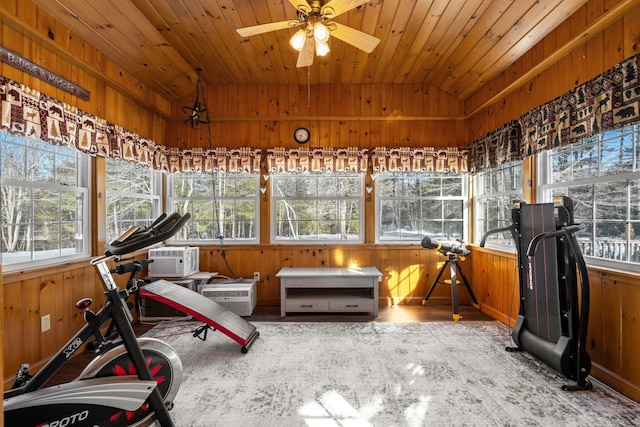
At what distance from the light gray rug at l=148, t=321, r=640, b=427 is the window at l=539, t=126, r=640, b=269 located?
1.02 m

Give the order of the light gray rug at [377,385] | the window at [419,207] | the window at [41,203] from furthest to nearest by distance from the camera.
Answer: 1. the window at [419,207]
2. the window at [41,203]
3. the light gray rug at [377,385]

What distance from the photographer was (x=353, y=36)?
8.32 ft

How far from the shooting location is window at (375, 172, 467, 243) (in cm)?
464

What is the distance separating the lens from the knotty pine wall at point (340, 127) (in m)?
2.41

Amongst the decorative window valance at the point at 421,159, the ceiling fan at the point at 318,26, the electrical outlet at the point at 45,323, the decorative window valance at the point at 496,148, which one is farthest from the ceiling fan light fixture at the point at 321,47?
the electrical outlet at the point at 45,323

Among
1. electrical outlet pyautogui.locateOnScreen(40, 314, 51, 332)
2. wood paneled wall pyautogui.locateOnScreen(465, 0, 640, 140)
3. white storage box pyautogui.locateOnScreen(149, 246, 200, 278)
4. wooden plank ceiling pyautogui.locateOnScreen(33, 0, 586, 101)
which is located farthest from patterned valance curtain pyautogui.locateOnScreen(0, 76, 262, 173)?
wood paneled wall pyautogui.locateOnScreen(465, 0, 640, 140)

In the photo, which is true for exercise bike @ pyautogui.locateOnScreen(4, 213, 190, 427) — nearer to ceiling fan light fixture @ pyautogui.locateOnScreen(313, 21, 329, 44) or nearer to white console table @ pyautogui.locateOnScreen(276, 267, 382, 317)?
ceiling fan light fixture @ pyautogui.locateOnScreen(313, 21, 329, 44)

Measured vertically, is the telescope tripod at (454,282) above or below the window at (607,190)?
below

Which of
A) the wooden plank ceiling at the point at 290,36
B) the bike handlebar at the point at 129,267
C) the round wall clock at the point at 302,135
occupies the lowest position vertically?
the bike handlebar at the point at 129,267

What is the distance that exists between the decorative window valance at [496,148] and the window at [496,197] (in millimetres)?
171

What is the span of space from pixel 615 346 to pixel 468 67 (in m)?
2.98

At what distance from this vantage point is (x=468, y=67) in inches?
147

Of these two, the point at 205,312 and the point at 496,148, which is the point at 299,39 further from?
the point at 496,148

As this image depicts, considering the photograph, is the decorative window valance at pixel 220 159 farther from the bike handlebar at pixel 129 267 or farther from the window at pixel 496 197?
the window at pixel 496 197
